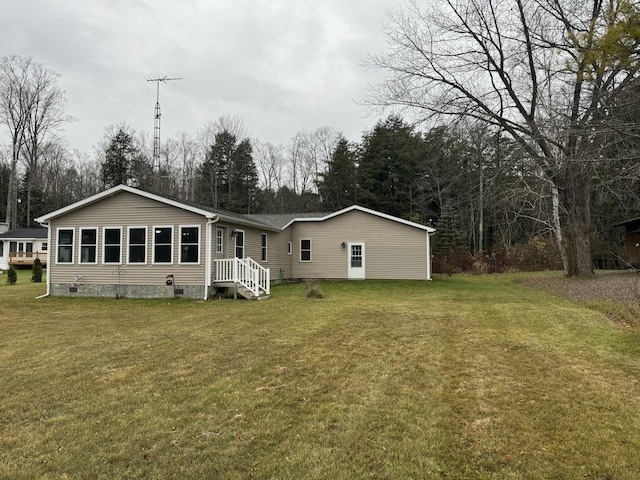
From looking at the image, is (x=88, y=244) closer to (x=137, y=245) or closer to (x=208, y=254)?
(x=137, y=245)

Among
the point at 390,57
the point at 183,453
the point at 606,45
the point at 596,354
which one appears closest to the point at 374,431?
the point at 183,453

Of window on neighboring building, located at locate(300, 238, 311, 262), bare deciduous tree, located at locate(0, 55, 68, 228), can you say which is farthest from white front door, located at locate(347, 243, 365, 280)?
bare deciduous tree, located at locate(0, 55, 68, 228)

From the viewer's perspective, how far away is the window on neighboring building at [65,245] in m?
13.6

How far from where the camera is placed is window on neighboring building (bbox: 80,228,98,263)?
1348 cm

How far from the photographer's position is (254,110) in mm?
33500

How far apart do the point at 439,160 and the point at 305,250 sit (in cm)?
1587

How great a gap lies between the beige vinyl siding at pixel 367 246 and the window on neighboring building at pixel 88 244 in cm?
867

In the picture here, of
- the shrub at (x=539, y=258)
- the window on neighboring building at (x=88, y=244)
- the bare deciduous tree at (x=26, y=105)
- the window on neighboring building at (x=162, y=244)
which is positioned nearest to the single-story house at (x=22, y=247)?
the bare deciduous tree at (x=26, y=105)

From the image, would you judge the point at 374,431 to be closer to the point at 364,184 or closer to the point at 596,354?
the point at 596,354

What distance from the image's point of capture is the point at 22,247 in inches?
1137

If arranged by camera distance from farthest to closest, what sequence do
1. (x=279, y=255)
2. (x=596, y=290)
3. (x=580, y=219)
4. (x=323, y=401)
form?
1. (x=279, y=255)
2. (x=580, y=219)
3. (x=596, y=290)
4. (x=323, y=401)

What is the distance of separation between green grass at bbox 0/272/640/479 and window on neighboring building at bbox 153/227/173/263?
17.3 ft

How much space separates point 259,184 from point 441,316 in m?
31.2

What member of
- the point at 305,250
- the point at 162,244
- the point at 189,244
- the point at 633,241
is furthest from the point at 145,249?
the point at 633,241
